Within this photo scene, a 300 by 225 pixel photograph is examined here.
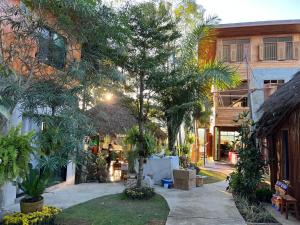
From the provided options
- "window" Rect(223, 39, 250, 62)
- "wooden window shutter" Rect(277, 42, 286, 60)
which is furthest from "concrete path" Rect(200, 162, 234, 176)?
"wooden window shutter" Rect(277, 42, 286, 60)

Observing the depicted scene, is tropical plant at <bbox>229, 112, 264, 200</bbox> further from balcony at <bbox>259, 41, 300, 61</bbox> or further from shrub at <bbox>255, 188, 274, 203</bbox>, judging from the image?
balcony at <bbox>259, 41, 300, 61</bbox>

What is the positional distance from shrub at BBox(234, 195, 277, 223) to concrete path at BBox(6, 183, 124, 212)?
13.5 feet

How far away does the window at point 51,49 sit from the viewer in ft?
22.6

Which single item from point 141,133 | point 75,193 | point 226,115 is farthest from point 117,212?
point 226,115

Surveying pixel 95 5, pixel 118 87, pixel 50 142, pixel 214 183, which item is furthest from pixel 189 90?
pixel 50 142

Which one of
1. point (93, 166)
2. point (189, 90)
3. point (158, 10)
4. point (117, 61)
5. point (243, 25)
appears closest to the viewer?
point (117, 61)

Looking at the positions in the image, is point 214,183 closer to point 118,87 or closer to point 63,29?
point 118,87

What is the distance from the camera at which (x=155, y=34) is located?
31.6 feet

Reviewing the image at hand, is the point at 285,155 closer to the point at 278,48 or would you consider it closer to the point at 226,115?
the point at 226,115

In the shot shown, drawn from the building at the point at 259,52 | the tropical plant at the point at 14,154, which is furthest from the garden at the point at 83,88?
the building at the point at 259,52

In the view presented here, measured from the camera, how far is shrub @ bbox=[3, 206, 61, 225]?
19.0ft

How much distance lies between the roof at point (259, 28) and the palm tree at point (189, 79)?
7.17 meters

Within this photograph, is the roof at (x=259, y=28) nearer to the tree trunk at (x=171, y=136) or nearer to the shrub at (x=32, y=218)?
the tree trunk at (x=171, y=136)

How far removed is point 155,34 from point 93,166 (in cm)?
594
